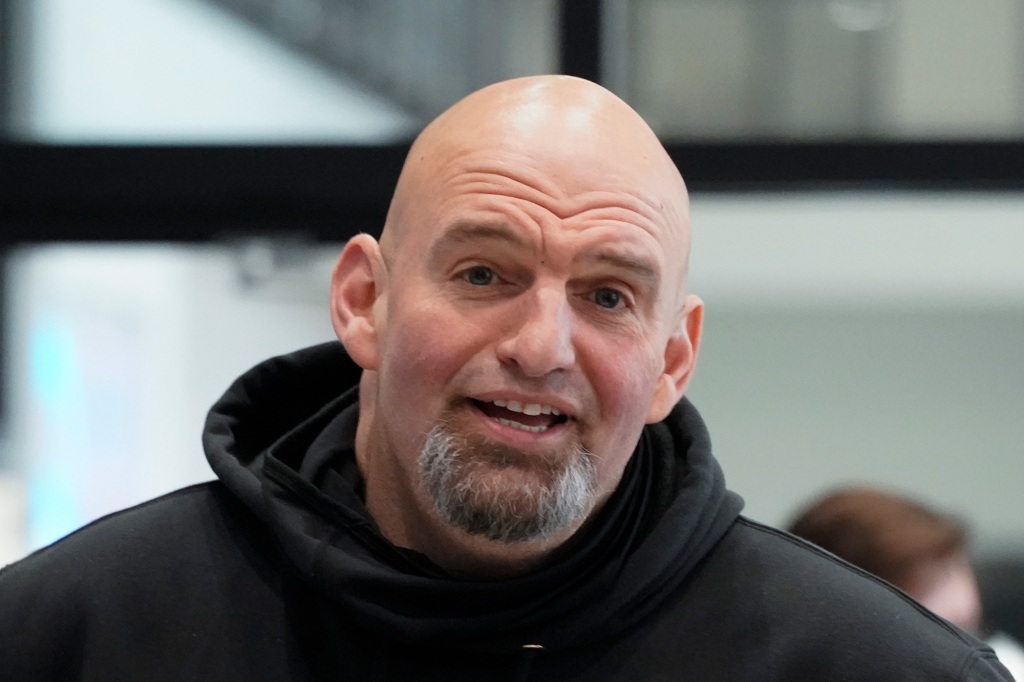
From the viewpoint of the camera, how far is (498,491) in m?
1.31

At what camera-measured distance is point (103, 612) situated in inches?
55.0

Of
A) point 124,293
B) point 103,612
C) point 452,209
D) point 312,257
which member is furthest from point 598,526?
point 124,293

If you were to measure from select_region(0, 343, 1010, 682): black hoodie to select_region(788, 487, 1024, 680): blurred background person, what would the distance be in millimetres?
764

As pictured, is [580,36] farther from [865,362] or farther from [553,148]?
[553,148]

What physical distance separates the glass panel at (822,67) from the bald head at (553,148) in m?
1.58

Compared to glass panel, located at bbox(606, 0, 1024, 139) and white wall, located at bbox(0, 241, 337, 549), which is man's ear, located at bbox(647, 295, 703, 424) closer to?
glass panel, located at bbox(606, 0, 1024, 139)

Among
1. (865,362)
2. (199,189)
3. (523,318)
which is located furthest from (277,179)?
(523,318)

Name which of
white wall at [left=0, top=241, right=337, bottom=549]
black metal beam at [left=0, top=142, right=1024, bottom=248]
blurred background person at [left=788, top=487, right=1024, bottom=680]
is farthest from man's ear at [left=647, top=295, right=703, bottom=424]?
white wall at [left=0, top=241, right=337, bottom=549]

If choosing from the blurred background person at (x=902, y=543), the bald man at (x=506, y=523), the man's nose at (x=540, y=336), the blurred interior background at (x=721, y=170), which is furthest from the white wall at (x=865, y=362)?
the man's nose at (x=540, y=336)

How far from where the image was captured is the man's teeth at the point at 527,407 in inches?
51.6

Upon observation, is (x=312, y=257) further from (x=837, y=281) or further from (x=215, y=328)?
(x=837, y=281)

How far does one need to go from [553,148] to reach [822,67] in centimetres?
185

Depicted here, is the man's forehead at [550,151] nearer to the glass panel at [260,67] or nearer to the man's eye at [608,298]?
the man's eye at [608,298]

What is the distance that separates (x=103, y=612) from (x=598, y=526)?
47 cm
